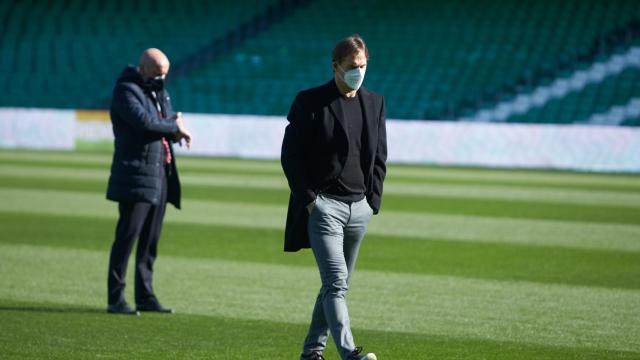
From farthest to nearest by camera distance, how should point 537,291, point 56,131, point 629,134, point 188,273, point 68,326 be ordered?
point 56,131, point 629,134, point 188,273, point 537,291, point 68,326

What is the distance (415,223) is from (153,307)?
8.22 meters

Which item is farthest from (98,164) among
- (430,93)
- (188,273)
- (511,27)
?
(188,273)

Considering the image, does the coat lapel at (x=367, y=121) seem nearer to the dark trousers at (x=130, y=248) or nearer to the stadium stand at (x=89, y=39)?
the dark trousers at (x=130, y=248)

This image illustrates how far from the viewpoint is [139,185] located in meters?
9.93

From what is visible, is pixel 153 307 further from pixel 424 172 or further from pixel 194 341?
pixel 424 172

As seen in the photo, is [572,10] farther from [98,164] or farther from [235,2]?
[98,164]

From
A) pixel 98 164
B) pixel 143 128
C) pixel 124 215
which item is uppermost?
pixel 143 128

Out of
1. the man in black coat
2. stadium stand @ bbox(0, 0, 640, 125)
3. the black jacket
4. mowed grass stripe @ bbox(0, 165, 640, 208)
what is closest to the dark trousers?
the black jacket

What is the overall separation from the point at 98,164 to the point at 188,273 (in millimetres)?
18649

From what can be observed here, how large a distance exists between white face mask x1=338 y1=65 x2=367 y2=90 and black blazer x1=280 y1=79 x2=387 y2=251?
152mm

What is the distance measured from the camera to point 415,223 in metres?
17.9

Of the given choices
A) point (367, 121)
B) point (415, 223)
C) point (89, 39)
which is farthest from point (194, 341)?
point (89, 39)

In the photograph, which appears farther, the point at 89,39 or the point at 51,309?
the point at 89,39

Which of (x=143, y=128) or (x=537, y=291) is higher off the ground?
(x=143, y=128)
